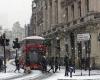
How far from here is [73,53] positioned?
59844 millimetres

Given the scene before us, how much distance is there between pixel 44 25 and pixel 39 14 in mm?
9202

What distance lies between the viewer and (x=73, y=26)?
56.8 meters

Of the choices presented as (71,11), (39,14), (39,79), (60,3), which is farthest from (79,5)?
(39,14)

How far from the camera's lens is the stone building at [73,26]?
1970 inches

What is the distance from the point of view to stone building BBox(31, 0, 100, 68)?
50031 mm

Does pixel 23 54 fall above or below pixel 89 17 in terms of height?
below

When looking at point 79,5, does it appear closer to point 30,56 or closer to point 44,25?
point 30,56

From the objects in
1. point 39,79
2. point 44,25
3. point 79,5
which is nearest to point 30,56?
point 79,5

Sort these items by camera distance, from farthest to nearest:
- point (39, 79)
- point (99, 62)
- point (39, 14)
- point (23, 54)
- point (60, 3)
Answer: point (39, 14) < point (60, 3) < point (23, 54) < point (99, 62) < point (39, 79)

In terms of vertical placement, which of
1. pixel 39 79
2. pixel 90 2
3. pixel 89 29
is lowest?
pixel 39 79

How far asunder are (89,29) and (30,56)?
7508 mm

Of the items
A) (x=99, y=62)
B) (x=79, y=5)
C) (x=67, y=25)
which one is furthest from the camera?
(x=67, y=25)

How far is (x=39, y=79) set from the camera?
34.3 metres

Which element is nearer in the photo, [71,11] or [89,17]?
[89,17]
